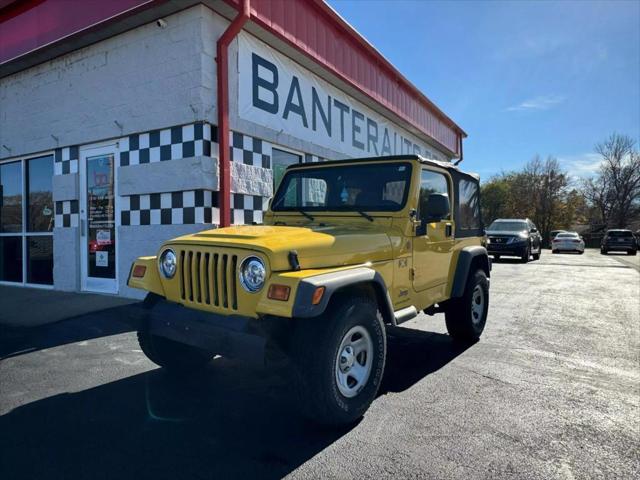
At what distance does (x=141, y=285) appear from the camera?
10.9 feet

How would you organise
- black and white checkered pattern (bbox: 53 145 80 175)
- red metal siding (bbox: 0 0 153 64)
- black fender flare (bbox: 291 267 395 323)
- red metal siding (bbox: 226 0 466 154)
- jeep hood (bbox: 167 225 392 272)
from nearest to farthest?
black fender flare (bbox: 291 267 395 323) < jeep hood (bbox: 167 225 392 272) < red metal siding (bbox: 0 0 153 64) < red metal siding (bbox: 226 0 466 154) < black and white checkered pattern (bbox: 53 145 80 175)

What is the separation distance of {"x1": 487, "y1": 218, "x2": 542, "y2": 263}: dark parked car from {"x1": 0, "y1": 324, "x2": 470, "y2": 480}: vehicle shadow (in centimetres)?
1408

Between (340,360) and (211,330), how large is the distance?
0.85 m

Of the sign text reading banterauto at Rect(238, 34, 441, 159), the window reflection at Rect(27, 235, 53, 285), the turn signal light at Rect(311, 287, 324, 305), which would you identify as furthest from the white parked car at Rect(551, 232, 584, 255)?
the turn signal light at Rect(311, 287, 324, 305)

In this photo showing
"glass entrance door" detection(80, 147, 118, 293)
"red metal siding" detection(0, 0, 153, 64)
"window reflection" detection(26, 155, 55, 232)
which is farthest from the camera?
"window reflection" detection(26, 155, 55, 232)

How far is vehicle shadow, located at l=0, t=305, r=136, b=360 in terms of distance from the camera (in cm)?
440

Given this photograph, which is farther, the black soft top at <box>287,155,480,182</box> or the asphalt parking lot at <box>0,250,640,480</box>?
the black soft top at <box>287,155,480,182</box>

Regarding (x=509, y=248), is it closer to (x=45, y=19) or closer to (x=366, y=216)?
(x=366, y=216)

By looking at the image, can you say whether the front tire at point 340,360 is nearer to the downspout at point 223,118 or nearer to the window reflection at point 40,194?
the downspout at point 223,118

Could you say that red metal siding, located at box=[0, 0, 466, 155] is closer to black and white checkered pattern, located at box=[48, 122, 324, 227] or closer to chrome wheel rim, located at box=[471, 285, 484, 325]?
black and white checkered pattern, located at box=[48, 122, 324, 227]

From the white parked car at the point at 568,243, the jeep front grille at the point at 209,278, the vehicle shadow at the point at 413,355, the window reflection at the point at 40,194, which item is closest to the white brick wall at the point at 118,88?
the window reflection at the point at 40,194

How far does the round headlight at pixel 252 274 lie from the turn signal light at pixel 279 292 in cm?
12

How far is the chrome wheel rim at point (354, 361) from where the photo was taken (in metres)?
2.80

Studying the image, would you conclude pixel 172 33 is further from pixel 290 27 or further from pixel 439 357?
pixel 439 357
